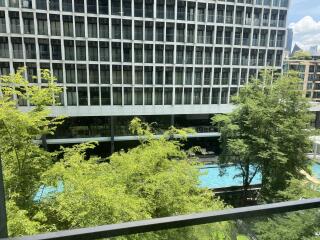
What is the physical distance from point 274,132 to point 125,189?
660cm

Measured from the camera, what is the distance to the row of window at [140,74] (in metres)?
15.1

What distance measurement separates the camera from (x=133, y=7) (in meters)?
15.4

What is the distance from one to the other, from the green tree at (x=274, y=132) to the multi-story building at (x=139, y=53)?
22.8 ft

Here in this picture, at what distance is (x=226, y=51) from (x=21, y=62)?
40.2 feet

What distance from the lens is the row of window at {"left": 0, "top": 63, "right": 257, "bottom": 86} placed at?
15.1 m

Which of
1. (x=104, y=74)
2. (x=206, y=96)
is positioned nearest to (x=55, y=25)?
(x=104, y=74)

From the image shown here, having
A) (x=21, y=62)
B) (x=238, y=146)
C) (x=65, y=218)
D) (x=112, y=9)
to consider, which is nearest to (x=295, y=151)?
(x=238, y=146)

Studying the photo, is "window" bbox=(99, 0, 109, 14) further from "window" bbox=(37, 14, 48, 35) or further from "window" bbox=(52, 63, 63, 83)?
"window" bbox=(52, 63, 63, 83)

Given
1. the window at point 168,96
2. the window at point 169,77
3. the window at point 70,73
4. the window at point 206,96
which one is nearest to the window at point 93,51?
the window at point 70,73

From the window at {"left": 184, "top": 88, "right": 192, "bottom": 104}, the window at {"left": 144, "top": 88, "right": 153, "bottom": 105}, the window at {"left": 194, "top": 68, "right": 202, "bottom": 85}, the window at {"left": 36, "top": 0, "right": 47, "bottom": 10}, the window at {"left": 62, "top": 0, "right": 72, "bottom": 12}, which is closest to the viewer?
the window at {"left": 36, "top": 0, "right": 47, "bottom": 10}

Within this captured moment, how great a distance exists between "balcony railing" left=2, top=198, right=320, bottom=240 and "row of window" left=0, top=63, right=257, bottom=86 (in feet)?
49.9

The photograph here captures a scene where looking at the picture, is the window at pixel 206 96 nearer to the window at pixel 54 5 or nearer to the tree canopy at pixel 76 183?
the window at pixel 54 5

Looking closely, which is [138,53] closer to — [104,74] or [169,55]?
[169,55]

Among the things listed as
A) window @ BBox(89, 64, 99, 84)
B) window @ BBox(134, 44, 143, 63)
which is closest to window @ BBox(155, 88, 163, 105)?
window @ BBox(134, 44, 143, 63)
